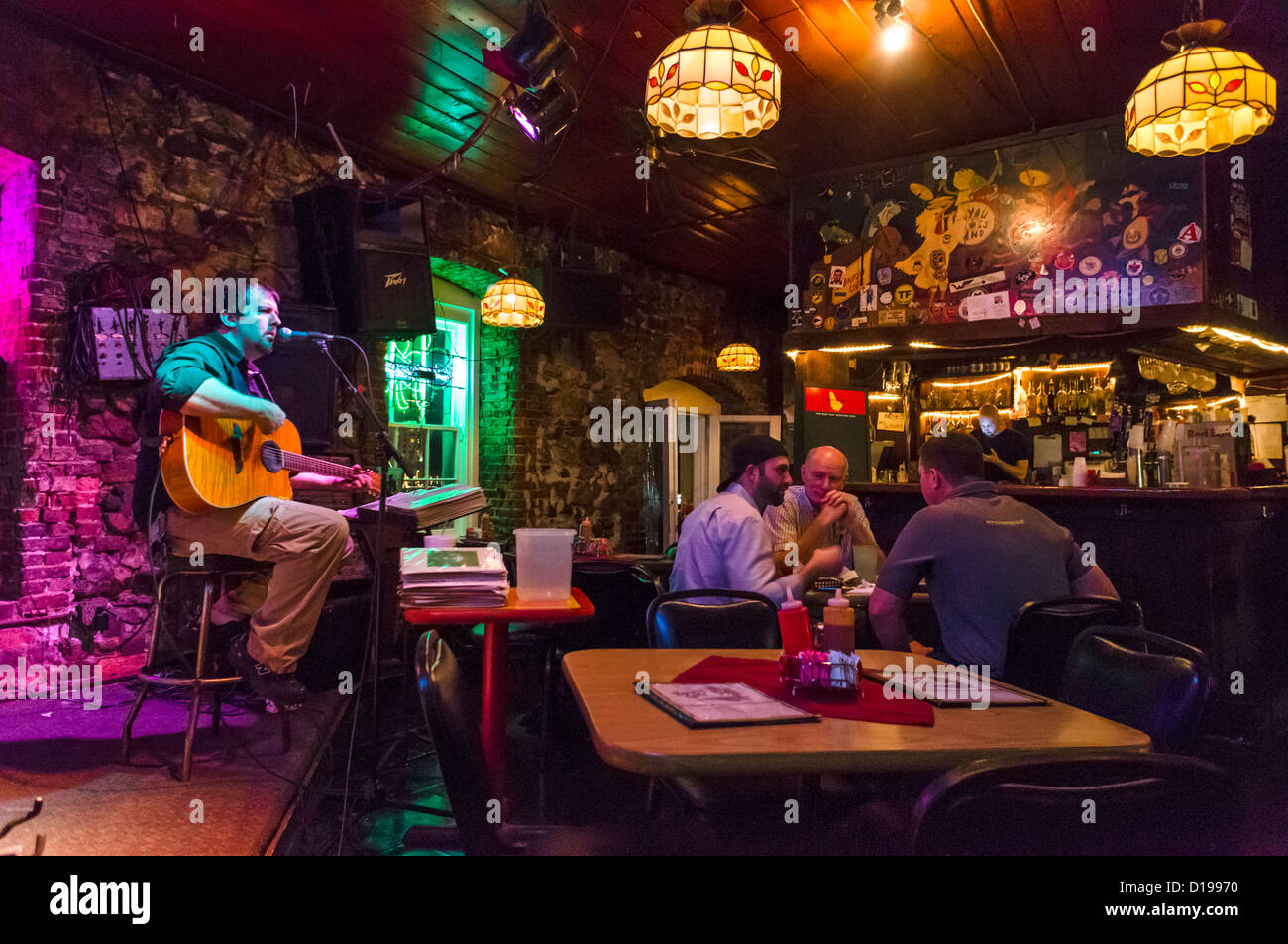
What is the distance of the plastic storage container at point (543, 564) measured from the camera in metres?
2.26

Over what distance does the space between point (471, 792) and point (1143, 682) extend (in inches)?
52.8

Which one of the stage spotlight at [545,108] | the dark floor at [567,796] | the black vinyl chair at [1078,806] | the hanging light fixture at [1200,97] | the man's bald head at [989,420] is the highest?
the stage spotlight at [545,108]

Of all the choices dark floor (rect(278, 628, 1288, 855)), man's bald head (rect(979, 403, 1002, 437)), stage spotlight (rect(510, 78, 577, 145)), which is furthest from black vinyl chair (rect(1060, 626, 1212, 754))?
man's bald head (rect(979, 403, 1002, 437))

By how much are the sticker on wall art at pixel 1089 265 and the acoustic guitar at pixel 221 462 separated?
4.68m

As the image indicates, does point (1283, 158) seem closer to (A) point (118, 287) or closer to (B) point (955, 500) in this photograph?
(B) point (955, 500)

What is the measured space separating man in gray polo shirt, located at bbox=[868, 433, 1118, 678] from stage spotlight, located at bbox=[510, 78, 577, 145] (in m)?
2.81

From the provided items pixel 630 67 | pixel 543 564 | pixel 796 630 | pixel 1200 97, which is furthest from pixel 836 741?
pixel 630 67

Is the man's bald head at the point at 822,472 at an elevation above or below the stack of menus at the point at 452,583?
above

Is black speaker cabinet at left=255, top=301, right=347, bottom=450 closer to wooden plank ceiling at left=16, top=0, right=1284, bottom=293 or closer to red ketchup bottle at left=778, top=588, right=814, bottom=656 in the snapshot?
wooden plank ceiling at left=16, top=0, right=1284, bottom=293

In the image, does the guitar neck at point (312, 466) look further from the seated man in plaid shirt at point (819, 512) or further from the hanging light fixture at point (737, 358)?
the hanging light fixture at point (737, 358)

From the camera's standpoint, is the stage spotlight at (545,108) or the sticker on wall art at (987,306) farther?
the sticker on wall art at (987,306)

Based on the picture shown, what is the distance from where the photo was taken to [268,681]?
3.03m

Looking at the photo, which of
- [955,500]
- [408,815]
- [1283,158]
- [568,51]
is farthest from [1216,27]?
[408,815]

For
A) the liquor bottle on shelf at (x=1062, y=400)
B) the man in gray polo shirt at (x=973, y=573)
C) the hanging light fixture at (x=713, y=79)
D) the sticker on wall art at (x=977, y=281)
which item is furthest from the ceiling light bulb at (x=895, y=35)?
the liquor bottle on shelf at (x=1062, y=400)
